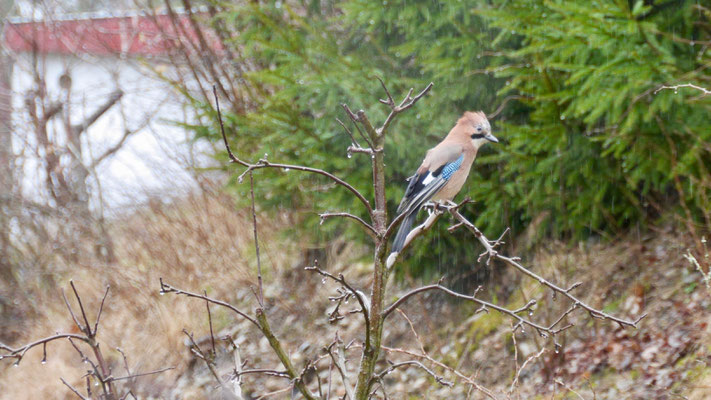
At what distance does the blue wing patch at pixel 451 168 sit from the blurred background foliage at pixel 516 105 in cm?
155

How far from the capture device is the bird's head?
2943 mm

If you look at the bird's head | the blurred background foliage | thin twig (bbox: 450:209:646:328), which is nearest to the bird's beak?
the bird's head

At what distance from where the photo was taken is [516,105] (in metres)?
5.59

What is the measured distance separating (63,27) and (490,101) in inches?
316

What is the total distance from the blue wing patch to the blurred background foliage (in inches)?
61.0

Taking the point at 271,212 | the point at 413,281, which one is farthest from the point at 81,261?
the point at 413,281

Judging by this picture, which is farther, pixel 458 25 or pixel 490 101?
pixel 490 101

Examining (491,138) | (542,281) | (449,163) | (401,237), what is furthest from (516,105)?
(542,281)

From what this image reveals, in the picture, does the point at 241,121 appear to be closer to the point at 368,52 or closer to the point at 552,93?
the point at 368,52

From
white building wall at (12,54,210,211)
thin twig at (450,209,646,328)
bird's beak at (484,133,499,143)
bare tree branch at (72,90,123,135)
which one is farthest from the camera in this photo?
bare tree branch at (72,90,123,135)

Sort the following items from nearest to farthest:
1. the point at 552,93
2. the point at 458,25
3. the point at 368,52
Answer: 1. the point at 552,93
2. the point at 458,25
3. the point at 368,52

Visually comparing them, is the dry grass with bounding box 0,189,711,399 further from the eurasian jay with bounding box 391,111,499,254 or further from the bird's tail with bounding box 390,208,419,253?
the bird's tail with bounding box 390,208,419,253

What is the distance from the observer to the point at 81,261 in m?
8.85

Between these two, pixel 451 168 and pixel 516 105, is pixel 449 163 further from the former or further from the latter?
pixel 516 105
